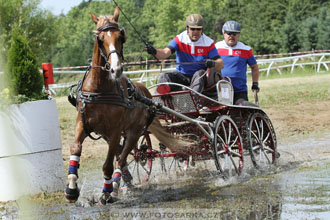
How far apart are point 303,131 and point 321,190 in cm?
607

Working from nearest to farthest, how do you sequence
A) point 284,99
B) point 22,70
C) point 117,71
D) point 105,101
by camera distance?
point 117,71, point 105,101, point 22,70, point 284,99

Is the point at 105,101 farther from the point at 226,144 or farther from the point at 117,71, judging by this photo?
the point at 226,144

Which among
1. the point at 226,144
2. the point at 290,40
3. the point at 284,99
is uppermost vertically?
the point at 226,144

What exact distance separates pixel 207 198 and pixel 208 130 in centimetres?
140

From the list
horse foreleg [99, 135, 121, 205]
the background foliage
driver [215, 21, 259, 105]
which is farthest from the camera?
the background foliage

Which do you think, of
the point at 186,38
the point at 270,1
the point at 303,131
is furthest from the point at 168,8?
the point at 186,38

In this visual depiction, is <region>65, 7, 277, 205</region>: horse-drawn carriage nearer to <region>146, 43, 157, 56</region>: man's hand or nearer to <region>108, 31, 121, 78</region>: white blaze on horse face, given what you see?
<region>108, 31, 121, 78</region>: white blaze on horse face

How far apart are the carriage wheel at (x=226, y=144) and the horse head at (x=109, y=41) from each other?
210 centimetres

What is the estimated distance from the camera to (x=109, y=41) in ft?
18.8

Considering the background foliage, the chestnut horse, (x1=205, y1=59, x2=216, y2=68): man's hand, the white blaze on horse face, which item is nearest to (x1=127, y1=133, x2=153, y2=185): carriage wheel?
the chestnut horse

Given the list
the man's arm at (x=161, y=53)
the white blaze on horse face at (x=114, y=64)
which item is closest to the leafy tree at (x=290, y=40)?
the man's arm at (x=161, y=53)

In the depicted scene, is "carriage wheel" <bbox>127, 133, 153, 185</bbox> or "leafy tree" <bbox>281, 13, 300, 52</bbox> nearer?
"carriage wheel" <bbox>127, 133, 153, 185</bbox>

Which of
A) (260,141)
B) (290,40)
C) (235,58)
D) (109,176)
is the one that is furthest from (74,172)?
(290,40)

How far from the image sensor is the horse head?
5.65m
